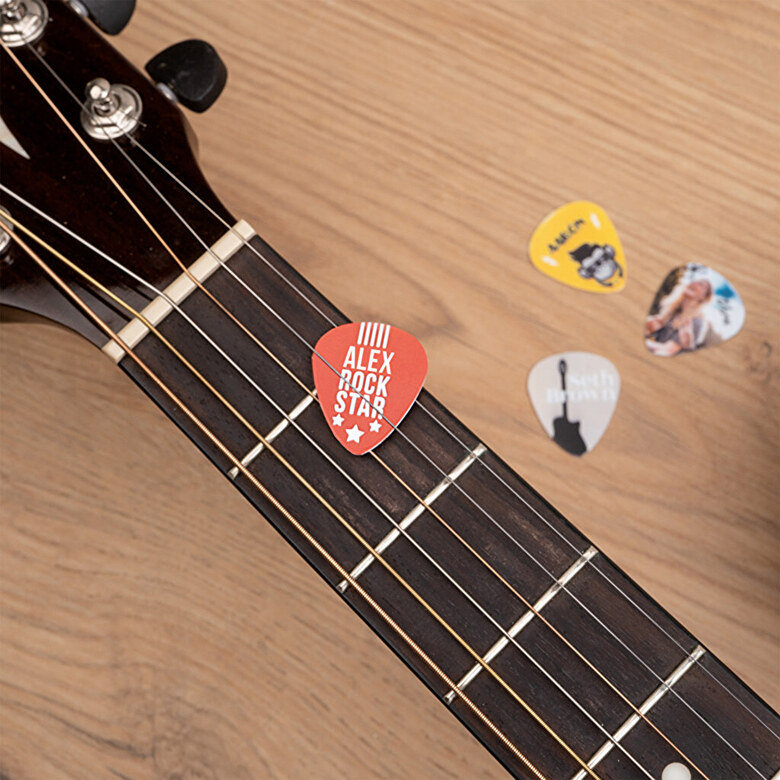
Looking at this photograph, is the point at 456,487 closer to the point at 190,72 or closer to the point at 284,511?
the point at 284,511

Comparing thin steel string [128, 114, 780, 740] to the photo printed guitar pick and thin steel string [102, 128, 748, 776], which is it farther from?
the photo printed guitar pick

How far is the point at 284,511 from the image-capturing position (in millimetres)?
517

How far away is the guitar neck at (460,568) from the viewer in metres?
0.50

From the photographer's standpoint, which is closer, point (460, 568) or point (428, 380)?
point (460, 568)

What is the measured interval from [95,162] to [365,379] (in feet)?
0.70

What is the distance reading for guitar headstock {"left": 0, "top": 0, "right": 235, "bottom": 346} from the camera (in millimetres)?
544

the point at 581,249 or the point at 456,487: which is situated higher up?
the point at 581,249

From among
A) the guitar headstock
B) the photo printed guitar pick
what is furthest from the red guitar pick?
the photo printed guitar pick

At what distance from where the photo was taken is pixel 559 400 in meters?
0.68

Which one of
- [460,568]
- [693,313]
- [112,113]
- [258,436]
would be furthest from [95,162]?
[693,313]

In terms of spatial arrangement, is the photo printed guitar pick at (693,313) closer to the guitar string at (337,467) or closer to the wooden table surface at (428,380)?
the wooden table surface at (428,380)

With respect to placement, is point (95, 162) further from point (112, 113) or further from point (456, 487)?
point (456, 487)

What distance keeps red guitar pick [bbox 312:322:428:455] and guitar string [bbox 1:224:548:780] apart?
0.05 metres

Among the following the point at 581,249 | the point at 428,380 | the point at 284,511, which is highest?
the point at 581,249
